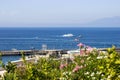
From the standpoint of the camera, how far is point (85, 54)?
9109 mm

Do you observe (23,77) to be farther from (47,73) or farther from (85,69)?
(85,69)

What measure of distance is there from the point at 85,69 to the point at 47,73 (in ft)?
2.64

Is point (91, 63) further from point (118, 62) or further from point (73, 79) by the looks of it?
point (118, 62)

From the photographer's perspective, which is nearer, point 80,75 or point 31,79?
point 31,79

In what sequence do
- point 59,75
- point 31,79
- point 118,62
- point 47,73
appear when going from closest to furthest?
point 118,62, point 31,79, point 47,73, point 59,75

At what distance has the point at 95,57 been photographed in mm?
9234

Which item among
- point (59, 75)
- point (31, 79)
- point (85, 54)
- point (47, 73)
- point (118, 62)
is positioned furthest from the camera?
point (85, 54)

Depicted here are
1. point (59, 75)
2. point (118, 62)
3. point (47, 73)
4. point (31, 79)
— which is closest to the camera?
point (118, 62)

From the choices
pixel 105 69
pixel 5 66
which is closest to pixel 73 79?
pixel 5 66

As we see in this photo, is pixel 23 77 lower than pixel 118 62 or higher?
lower

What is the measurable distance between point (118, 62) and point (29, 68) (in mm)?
1789

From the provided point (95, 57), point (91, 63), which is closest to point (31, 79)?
point (91, 63)

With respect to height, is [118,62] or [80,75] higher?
[118,62]

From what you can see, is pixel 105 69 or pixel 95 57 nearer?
pixel 105 69
